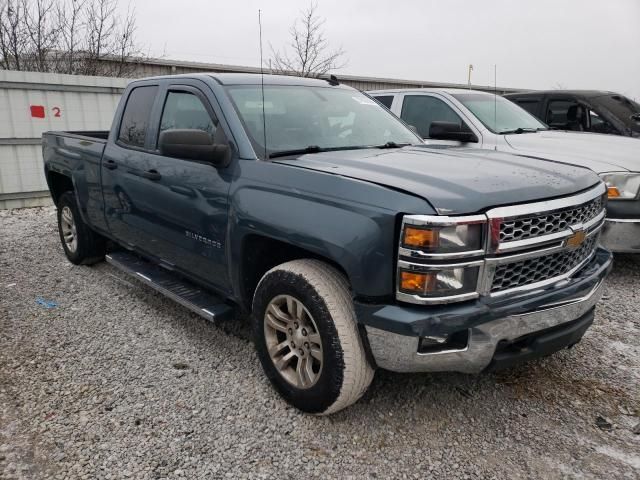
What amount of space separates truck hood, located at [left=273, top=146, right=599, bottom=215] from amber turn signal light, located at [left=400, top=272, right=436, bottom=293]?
271 millimetres

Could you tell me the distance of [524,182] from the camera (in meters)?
2.39

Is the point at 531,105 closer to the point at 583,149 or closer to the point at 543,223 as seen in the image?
the point at 583,149

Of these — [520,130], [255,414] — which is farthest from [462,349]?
[520,130]

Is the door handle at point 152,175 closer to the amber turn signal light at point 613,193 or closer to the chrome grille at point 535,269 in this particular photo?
the chrome grille at point 535,269

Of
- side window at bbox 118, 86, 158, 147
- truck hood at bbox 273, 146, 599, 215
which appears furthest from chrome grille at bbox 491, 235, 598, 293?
side window at bbox 118, 86, 158, 147

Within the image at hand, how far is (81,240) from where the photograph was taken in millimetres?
5039

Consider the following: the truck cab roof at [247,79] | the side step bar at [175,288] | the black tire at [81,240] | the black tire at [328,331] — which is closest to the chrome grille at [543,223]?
the black tire at [328,331]

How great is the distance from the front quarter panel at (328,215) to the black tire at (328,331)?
11 cm

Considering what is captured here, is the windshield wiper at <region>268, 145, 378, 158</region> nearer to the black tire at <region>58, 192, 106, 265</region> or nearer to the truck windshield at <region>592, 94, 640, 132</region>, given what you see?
the black tire at <region>58, 192, 106, 265</region>

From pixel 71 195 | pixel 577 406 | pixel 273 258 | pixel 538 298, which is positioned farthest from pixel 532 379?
pixel 71 195

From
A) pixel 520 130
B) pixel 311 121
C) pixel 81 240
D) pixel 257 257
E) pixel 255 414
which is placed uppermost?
pixel 311 121

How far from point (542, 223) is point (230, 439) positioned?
1816 millimetres

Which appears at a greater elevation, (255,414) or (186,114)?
(186,114)

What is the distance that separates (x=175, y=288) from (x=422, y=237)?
2142 mm
